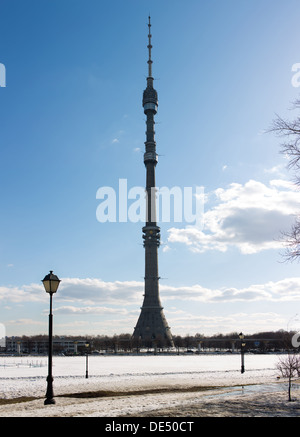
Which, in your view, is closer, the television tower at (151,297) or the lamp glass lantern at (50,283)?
the lamp glass lantern at (50,283)

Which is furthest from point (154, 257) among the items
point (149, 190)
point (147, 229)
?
point (149, 190)

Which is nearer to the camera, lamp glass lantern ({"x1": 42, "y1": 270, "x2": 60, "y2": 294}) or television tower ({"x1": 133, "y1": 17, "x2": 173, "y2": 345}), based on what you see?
lamp glass lantern ({"x1": 42, "y1": 270, "x2": 60, "y2": 294})

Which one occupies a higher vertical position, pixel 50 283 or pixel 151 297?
pixel 50 283

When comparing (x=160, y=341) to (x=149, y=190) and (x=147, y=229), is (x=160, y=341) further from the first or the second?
(x=149, y=190)

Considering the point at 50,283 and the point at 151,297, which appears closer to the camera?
the point at 50,283
